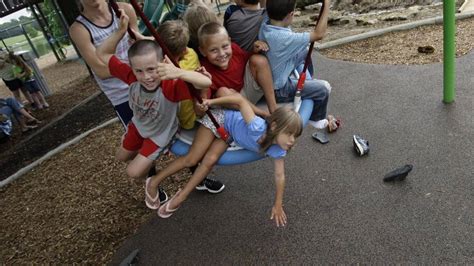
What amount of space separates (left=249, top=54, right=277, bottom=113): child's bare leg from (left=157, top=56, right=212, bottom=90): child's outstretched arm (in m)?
0.50

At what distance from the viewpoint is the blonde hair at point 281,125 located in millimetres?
1818

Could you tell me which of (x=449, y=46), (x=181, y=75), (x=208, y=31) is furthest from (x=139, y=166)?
(x=449, y=46)

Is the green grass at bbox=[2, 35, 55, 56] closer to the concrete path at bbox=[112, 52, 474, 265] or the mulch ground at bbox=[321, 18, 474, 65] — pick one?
the mulch ground at bbox=[321, 18, 474, 65]

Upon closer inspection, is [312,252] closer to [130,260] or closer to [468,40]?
[130,260]

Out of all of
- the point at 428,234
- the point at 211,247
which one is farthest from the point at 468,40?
the point at 211,247

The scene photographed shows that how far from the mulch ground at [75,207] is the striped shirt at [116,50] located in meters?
1.14

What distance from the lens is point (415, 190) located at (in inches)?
105

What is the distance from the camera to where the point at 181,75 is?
1612mm

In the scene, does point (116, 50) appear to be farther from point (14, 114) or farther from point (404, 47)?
point (14, 114)

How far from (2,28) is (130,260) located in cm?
1362

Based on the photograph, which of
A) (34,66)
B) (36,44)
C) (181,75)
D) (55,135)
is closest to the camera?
(181,75)

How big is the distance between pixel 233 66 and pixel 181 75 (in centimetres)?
60

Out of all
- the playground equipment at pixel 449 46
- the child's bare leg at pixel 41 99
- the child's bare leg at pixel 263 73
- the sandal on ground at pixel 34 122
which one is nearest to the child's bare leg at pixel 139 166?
the child's bare leg at pixel 263 73

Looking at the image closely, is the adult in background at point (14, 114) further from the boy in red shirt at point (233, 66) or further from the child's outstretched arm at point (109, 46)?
the boy in red shirt at point (233, 66)
